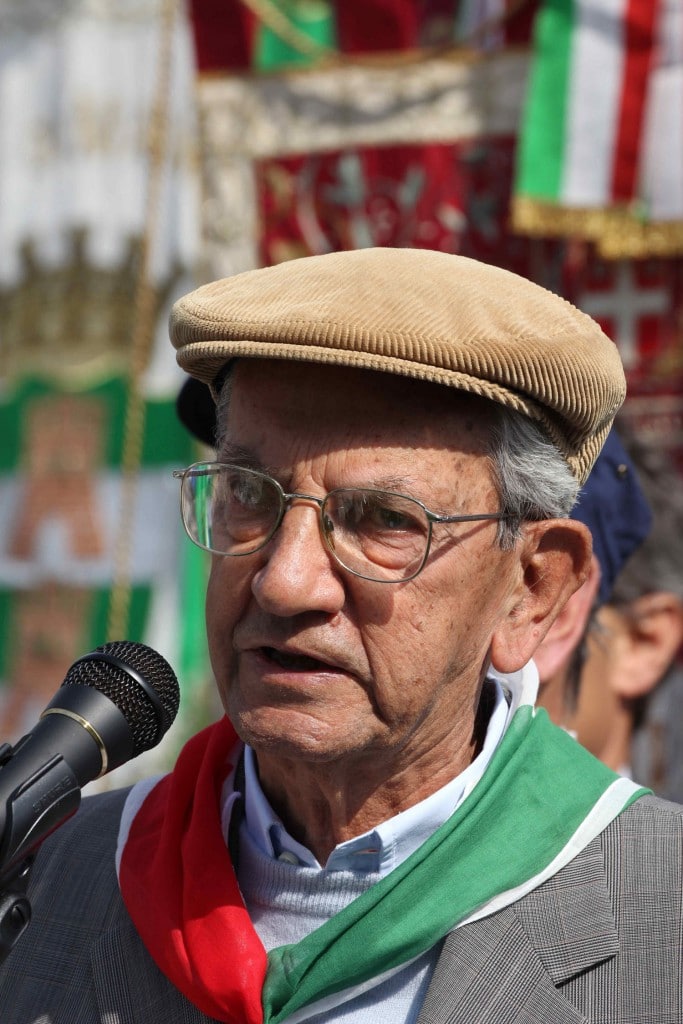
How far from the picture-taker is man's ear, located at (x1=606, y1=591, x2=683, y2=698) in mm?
3158

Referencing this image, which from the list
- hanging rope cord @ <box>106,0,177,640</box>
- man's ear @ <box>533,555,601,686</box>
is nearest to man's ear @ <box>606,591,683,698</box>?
man's ear @ <box>533,555,601,686</box>

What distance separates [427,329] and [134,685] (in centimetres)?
58

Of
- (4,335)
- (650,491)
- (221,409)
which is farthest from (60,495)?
(221,409)

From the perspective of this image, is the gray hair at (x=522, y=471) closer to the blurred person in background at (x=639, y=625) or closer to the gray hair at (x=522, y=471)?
the gray hair at (x=522, y=471)

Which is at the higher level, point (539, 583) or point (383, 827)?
point (539, 583)

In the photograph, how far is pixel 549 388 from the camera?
1.75 m

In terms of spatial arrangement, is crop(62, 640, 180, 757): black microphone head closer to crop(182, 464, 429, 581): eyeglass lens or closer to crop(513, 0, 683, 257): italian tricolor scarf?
crop(182, 464, 429, 581): eyeglass lens

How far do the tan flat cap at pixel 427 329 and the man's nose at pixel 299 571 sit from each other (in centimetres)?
22

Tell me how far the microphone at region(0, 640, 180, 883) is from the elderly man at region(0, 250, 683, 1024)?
0.18 m

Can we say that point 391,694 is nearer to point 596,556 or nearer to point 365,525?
point 365,525

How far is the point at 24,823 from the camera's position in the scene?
4.80 feet

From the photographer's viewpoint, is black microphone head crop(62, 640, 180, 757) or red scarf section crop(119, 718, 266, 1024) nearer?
black microphone head crop(62, 640, 180, 757)

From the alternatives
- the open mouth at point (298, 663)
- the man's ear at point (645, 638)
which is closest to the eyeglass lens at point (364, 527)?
the open mouth at point (298, 663)

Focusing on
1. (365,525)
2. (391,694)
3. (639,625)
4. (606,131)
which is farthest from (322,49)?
(391,694)
